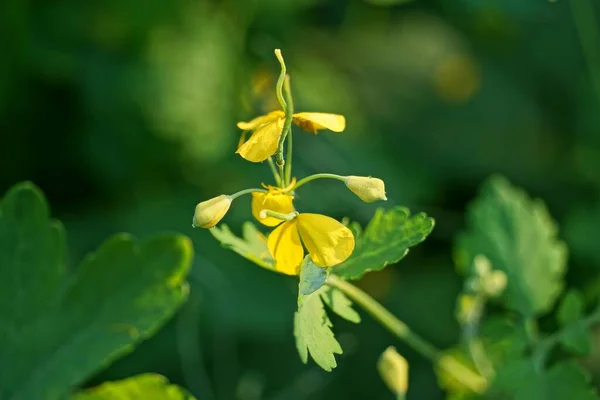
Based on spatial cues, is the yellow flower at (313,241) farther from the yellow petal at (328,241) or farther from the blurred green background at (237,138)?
the blurred green background at (237,138)

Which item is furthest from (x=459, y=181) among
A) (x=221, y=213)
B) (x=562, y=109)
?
(x=221, y=213)

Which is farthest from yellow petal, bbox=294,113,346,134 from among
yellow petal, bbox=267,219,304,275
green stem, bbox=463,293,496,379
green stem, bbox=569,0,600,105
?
green stem, bbox=569,0,600,105

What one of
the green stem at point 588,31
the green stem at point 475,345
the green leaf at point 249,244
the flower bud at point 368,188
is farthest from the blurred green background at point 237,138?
the flower bud at point 368,188

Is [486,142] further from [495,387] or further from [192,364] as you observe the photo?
[495,387]

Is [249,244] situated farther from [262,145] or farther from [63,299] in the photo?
[63,299]

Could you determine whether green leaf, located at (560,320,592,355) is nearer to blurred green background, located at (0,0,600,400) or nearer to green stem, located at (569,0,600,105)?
blurred green background, located at (0,0,600,400)
